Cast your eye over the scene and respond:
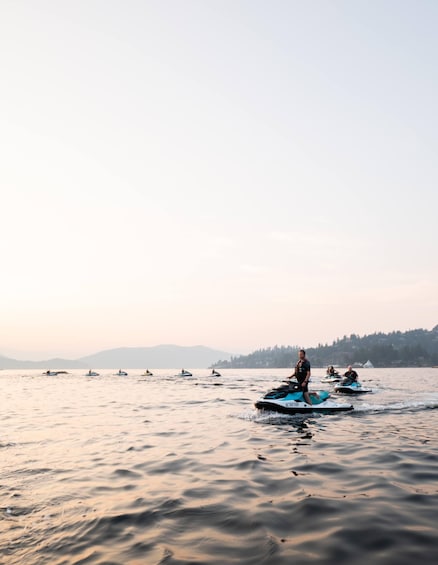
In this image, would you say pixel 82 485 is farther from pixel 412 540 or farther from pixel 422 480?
pixel 422 480

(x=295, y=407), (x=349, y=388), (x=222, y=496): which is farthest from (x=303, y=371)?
(x=349, y=388)

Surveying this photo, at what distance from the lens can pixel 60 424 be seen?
1884 centimetres

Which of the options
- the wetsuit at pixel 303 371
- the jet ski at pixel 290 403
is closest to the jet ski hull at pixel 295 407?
the jet ski at pixel 290 403

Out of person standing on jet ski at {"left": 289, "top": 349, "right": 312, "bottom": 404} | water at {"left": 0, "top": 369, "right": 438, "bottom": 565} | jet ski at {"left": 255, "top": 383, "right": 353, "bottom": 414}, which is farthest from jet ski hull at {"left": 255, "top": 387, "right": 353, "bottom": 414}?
water at {"left": 0, "top": 369, "right": 438, "bottom": 565}

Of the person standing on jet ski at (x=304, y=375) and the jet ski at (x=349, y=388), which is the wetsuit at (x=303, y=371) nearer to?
the person standing on jet ski at (x=304, y=375)

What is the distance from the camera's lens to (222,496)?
800 centimetres

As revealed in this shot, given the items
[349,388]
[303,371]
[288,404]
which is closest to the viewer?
[288,404]

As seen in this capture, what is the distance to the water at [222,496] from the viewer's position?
18.3 feet

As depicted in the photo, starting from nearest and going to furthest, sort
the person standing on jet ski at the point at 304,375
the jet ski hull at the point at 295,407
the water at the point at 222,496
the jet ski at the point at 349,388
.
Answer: the water at the point at 222,496
the jet ski hull at the point at 295,407
the person standing on jet ski at the point at 304,375
the jet ski at the point at 349,388

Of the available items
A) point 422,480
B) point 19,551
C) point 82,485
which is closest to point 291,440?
point 422,480

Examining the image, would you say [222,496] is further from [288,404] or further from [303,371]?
[303,371]

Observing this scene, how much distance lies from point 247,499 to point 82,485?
3.74m

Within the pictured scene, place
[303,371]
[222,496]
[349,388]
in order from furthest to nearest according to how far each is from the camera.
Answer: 1. [349,388]
2. [303,371]
3. [222,496]

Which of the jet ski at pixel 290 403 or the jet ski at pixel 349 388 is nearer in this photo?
the jet ski at pixel 290 403
